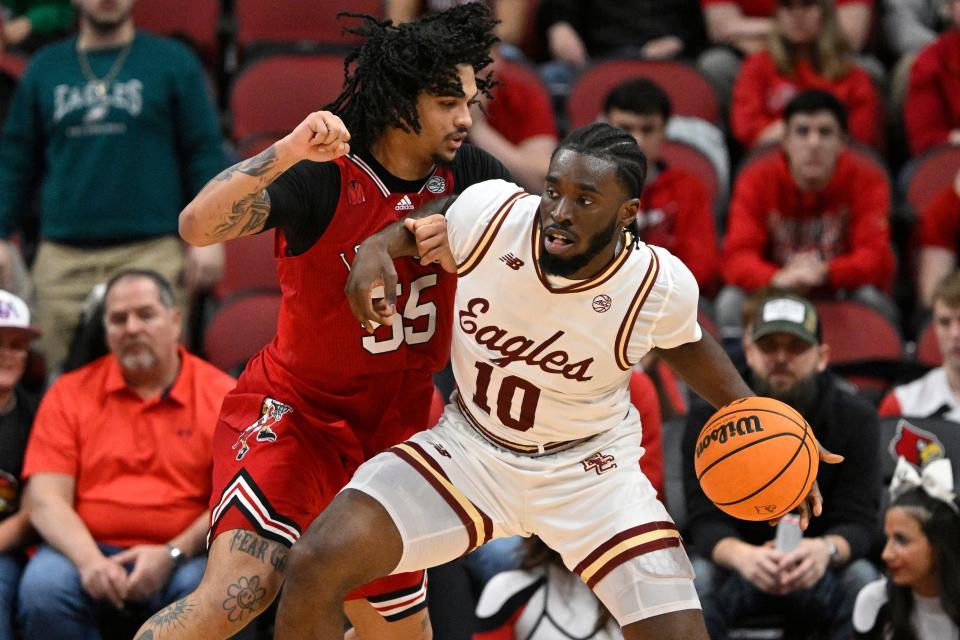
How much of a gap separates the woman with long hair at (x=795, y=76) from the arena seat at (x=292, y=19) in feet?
7.37

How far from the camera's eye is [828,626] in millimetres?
5613

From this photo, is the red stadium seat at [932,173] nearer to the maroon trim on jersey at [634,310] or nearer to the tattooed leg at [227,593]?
the maroon trim on jersey at [634,310]

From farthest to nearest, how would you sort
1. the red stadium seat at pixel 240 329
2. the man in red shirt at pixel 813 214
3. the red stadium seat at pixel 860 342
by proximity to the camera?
the man in red shirt at pixel 813 214 < the red stadium seat at pixel 860 342 < the red stadium seat at pixel 240 329

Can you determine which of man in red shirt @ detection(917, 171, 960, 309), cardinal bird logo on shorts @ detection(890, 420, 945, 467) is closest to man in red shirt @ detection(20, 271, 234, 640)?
cardinal bird logo on shorts @ detection(890, 420, 945, 467)

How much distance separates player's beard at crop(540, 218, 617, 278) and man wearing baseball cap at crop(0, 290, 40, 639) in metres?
2.80

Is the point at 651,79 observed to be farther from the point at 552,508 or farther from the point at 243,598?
the point at 243,598

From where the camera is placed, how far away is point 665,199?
24.8ft

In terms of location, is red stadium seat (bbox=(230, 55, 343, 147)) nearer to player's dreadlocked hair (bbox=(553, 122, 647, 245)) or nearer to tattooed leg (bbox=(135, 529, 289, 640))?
player's dreadlocked hair (bbox=(553, 122, 647, 245))

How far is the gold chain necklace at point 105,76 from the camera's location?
7.11 meters

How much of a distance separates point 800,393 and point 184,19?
4.66 metres

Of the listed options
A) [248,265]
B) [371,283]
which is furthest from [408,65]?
[248,265]

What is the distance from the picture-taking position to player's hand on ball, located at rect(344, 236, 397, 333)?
3.80 m

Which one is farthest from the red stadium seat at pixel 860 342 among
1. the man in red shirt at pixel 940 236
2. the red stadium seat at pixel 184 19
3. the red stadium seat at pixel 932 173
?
the red stadium seat at pixel 184 19

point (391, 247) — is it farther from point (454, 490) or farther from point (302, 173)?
point (454, 490)
